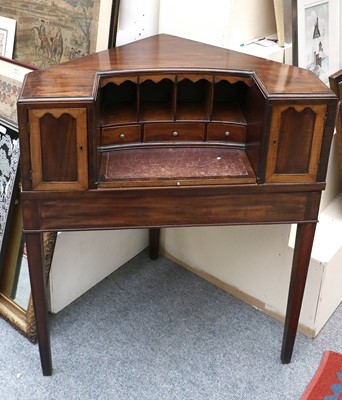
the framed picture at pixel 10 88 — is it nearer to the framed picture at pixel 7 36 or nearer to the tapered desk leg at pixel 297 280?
the framed picture at pixel 7 36

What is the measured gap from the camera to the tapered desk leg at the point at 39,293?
1.31 meters

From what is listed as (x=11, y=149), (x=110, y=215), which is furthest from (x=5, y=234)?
(x=110, y=215)

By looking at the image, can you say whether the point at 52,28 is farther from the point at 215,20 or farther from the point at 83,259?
the point at 83,259

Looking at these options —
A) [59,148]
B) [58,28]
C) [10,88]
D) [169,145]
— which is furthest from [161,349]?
[58,28]

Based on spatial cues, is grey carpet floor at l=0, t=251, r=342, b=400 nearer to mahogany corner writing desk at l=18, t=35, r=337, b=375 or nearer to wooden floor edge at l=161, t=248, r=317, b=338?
wooden floor edge at l=161, t=248, r=317, b=338

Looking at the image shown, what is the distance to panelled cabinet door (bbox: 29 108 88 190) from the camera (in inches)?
45.5

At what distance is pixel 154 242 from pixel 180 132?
71cm

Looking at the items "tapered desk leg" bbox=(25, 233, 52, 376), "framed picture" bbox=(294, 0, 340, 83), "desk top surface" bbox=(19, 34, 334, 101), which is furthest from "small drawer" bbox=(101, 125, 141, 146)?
"framed picture" bbox=(294, 0, 340, 83)

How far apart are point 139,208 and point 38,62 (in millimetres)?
801

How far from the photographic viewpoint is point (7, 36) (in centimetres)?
186

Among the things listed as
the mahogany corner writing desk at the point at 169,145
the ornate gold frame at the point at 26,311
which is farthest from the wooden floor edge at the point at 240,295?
the ornate gold frame at the point at 26,311

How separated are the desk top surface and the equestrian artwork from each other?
23 centimetres

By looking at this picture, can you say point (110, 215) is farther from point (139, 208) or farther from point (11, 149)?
point (11, 149)

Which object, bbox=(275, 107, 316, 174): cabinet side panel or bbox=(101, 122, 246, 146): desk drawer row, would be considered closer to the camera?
bbox=(275, 107, 316, 174): cabinet side panel
